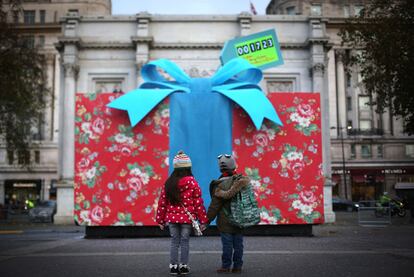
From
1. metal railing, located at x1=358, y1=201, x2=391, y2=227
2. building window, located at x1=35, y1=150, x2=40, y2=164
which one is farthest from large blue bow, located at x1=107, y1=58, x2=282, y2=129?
building window, located at x1=35, y1=150, x2=40, y2=164

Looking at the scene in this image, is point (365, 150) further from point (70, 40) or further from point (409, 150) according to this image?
point (70, 40)

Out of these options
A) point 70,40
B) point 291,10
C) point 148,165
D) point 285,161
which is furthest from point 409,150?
point 148,165

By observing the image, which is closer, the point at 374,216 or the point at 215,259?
the point at 215,259

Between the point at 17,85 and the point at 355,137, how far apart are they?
4166 centimetres

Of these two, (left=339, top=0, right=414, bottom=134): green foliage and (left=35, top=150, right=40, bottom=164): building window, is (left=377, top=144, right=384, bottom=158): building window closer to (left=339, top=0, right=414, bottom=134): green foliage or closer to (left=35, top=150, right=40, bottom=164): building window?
(left=339, top=0, right=414, bottom=134): green foliage

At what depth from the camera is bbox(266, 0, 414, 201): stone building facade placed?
5484 centimetres

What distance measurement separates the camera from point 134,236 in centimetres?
1187

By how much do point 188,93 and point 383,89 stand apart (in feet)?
48.1

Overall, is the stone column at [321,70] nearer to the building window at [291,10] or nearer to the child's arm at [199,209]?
the child's arm at [199,209]

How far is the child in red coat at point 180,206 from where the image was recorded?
6.72m

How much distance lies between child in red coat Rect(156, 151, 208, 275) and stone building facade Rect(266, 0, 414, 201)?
47208mm

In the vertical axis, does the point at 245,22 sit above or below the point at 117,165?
above

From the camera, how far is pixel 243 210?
6871mm

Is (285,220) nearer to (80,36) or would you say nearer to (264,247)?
(264,247)
